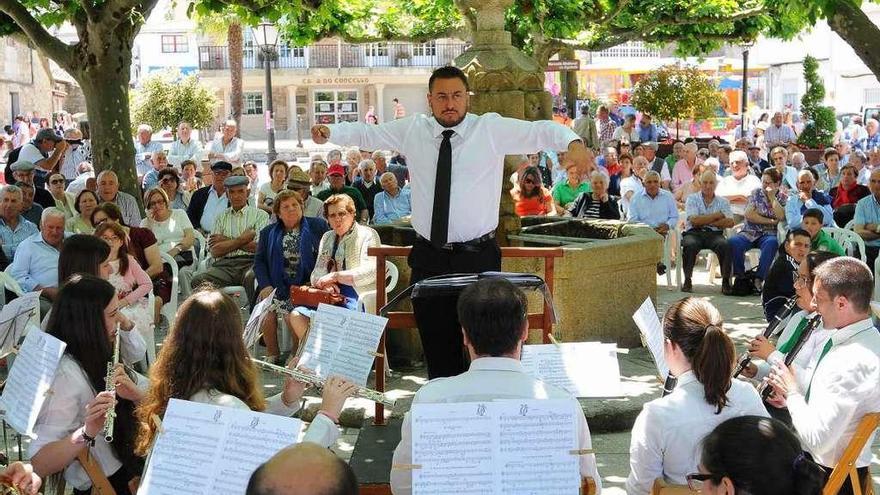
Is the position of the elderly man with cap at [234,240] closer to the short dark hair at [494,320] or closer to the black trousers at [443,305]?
the black trousers at [443,305]

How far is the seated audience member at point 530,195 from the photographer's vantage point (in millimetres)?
11102

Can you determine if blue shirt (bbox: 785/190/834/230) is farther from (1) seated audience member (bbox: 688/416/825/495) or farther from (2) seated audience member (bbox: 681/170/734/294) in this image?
(1) seated audience member (bbox: 688/416/825/495)

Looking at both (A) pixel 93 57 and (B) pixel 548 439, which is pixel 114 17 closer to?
(A) pixel 93 57

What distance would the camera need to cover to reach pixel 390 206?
42.1 feet

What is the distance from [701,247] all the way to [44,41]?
277 inches

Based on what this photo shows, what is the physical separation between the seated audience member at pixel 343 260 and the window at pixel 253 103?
148ft

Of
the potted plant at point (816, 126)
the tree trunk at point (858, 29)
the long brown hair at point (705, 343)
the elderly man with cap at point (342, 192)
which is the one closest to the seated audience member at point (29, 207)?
the elderly man with cap at point (342, 192)

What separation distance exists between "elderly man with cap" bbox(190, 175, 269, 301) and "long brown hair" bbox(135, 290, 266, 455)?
219 inches

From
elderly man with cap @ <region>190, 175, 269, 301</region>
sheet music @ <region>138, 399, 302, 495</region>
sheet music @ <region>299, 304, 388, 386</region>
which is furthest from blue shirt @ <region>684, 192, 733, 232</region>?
sheet music @ <region>138, 399, 302, 495</region>

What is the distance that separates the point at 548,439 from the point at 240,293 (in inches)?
267

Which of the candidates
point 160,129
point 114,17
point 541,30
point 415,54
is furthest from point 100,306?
point 415,54

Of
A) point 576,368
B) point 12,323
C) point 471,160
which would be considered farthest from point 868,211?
point 12,323

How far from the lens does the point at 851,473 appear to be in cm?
394

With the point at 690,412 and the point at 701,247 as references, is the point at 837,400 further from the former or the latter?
the point at 701,247
